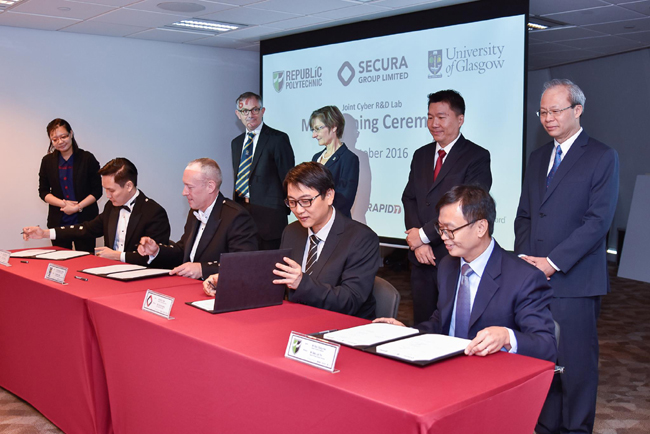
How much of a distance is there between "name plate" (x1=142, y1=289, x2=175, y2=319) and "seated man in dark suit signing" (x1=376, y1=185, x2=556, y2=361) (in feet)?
2.58

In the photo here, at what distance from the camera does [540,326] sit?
2094 mm

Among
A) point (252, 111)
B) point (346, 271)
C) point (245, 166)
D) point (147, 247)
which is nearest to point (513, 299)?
point (346, 271)

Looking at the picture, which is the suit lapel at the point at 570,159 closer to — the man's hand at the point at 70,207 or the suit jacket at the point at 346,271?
the suit jacket at the point at 346,271

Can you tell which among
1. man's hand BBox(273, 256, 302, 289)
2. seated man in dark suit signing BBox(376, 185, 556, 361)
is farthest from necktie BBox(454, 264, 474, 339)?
man's hand BBox(273, 256, 302, 289)

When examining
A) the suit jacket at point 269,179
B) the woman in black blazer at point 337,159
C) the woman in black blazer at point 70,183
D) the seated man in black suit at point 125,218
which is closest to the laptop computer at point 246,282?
the seated man in black suit at point 125,218

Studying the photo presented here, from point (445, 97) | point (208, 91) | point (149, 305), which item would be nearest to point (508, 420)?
point (149, 305)

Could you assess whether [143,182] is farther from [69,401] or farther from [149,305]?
[149,305]

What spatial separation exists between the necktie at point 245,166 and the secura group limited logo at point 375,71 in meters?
1.16

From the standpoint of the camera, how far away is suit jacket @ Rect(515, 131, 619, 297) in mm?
2848

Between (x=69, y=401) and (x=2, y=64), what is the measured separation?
456cm

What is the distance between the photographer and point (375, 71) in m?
6.09

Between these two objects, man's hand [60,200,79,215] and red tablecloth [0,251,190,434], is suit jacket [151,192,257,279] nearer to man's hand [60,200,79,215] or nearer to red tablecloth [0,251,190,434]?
red tablecloth [0,251,190,434]

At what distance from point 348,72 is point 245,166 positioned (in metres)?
1.40

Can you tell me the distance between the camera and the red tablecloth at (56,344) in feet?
9.00
